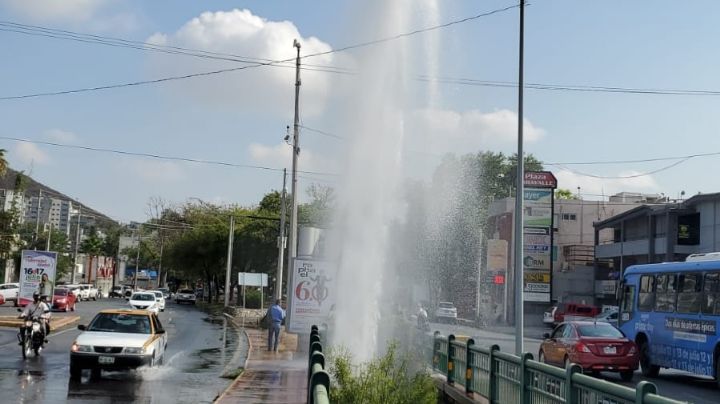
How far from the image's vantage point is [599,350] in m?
20.4

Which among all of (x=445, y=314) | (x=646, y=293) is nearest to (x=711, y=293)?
(x=646, y=293)

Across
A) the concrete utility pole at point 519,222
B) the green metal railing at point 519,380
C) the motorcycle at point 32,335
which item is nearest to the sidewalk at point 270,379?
the green metal railing at point 519,380

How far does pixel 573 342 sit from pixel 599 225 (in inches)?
1741

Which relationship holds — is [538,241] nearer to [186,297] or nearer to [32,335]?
[32,335]

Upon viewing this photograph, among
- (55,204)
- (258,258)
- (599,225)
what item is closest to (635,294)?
(599,225)

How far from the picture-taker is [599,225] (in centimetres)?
6284

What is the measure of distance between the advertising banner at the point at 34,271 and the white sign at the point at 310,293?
1580 centimetres

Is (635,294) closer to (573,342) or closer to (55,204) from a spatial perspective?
(573,342)

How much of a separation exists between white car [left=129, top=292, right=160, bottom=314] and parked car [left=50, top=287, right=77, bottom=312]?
4.01m

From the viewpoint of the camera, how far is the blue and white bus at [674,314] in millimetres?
19203

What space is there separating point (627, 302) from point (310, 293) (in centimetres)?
959

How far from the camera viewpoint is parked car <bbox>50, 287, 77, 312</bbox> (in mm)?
50688

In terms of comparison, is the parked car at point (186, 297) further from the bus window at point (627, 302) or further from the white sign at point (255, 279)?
the bus window at point (627, 302)

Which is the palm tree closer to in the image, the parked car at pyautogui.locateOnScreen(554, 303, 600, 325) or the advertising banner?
the advertising banner
